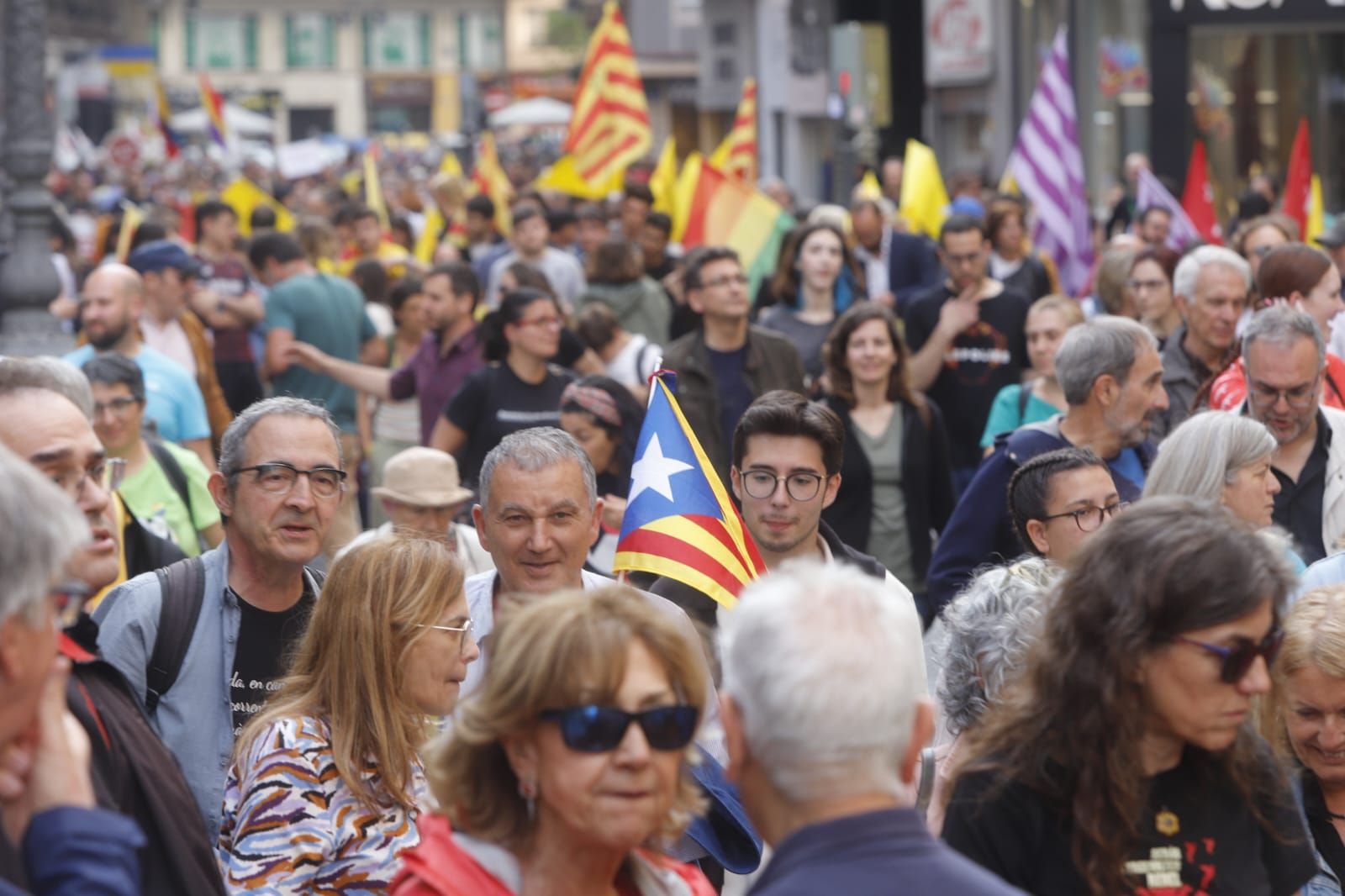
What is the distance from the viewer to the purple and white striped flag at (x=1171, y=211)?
41.0ft

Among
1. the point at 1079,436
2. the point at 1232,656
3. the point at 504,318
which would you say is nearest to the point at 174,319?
the point at 504,318

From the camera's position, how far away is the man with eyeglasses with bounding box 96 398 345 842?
14.4 feet

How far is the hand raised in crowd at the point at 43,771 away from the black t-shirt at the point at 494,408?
560 centimetres

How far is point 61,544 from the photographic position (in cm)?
254

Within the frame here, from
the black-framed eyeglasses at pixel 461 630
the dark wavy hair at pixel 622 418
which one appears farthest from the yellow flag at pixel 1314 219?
the black-framed eyeglasses at pixel 461 630

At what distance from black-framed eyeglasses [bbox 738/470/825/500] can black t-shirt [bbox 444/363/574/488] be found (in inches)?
118

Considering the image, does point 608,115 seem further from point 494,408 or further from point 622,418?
point 622,418

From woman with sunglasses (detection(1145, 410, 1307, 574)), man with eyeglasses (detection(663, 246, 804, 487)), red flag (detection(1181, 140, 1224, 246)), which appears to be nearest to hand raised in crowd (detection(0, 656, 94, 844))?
woman with sunglasses (detection(1145, 410, 1307, 574))

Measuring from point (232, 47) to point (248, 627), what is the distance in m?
123

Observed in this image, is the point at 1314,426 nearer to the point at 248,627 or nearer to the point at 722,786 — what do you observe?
the point at 722,786

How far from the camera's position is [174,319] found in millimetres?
10188

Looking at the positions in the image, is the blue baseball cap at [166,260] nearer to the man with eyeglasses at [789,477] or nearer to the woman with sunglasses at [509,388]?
the woman with sunglasses at [509,388]

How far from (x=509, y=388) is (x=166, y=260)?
8.60 feet

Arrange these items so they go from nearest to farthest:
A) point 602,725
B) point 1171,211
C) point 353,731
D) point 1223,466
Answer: point 602,725, point 353,731, point 1223,466, point 1171,211
